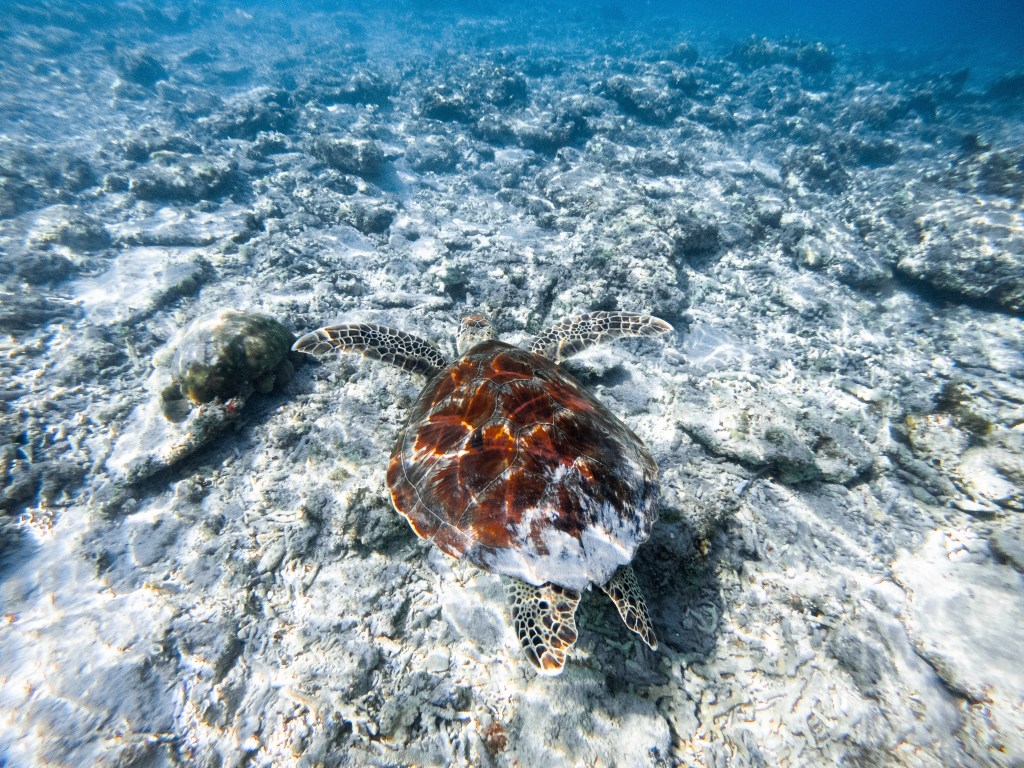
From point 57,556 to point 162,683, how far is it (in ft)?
5.94


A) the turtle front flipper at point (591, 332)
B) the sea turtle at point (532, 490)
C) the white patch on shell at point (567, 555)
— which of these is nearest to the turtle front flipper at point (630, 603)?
the sea turtle at point (532, 490)

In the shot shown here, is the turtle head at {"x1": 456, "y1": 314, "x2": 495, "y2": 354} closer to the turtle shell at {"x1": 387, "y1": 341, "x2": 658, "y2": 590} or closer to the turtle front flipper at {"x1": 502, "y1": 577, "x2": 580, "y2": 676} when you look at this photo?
the turtle shell at {"x1": 387, "y1": 341, "x2": 658, "y2": 590}

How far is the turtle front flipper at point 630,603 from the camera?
2486 millimetres

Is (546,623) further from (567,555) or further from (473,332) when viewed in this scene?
(473,332)

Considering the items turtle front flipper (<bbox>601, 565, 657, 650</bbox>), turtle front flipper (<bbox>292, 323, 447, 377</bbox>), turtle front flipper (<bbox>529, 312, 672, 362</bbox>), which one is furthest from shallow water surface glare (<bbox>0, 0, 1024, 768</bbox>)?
turtle front flipper (<bbox>529, 312, 672, 362</bbox>)

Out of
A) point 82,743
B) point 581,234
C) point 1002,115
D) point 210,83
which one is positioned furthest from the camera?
point 210,83

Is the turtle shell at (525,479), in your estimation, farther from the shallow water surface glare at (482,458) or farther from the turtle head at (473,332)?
the turtle head at (473,332)

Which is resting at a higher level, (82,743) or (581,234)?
(581,234)

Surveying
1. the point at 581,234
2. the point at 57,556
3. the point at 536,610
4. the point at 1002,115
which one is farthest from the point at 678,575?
the point at 1002,115

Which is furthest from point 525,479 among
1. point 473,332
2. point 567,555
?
point 473,332

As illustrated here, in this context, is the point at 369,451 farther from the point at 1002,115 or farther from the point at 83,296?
the point at 1002,115

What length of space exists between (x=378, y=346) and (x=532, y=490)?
8.46ft

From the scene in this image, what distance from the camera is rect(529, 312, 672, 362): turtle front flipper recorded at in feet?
14.5

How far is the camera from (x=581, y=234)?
7.22m
